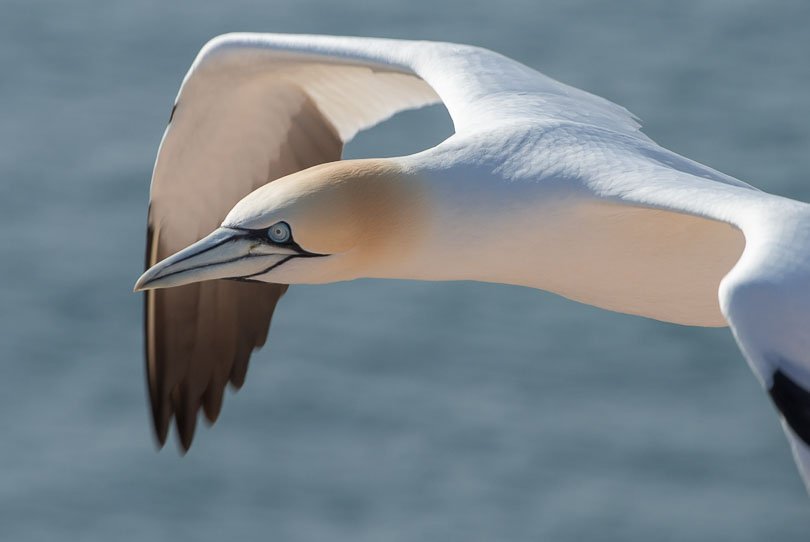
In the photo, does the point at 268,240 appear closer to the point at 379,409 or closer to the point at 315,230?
the point at 315,230

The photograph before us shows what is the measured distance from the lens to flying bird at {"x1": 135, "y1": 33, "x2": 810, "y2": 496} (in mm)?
6297

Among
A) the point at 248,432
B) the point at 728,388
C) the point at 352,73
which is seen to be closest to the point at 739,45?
the point at 728,388

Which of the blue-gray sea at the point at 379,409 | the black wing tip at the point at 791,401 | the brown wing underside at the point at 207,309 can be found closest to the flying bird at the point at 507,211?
the black wing tip at the point at 791,401

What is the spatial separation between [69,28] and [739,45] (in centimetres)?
625

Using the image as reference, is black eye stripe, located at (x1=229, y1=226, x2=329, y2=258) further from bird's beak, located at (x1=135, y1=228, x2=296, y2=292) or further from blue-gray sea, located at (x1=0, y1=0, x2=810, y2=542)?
blue-gray sea, located at (x1=0, y1=0, x2=810, y2=542)

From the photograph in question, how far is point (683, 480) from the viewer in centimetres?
1464

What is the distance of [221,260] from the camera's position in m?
7.36

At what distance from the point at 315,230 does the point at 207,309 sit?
2.83m

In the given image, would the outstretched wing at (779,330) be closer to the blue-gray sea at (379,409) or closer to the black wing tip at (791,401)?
the black wing tip at (791,401)

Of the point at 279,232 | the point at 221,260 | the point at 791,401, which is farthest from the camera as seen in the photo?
the point at 221,260

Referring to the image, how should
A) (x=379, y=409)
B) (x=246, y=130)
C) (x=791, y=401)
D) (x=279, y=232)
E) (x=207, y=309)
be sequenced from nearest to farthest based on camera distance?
1. (x=791, y=401)
2. (x=279, y=232)
3. (x=246, y=130)
4. (x=207, y=309)
5. (x=379, y=409)

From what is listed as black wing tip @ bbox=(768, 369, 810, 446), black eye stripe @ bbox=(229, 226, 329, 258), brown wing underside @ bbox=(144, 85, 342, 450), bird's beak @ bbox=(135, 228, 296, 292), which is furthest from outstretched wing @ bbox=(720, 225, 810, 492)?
brown wing underside @ bbox=(144, 85, 342, 450)

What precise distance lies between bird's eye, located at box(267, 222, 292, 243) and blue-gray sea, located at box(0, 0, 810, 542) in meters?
7.44

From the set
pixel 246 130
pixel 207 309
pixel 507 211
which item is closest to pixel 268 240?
pixel 507 211
